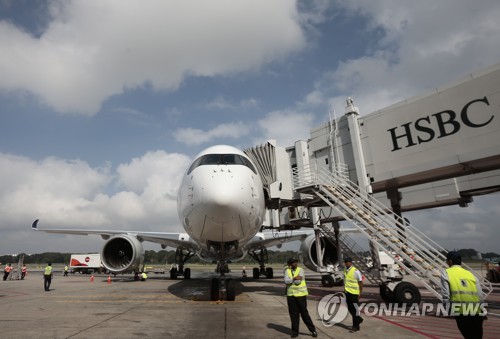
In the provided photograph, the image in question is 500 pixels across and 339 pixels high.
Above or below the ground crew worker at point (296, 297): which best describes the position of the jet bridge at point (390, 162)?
above

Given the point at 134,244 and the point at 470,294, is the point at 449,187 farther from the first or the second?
the point at 134,244

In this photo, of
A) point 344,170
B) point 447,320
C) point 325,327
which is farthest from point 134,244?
point 447,320

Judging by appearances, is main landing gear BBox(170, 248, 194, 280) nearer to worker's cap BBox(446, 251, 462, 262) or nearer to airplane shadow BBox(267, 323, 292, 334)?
airplane shadow BBox(267, 323, 292, 334)

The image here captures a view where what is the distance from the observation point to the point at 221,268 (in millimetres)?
10031

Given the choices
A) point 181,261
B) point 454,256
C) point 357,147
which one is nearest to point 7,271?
point 181,261

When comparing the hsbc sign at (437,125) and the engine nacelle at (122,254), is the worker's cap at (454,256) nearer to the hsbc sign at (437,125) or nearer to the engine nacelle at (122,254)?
the hsbc sign at (437,125)

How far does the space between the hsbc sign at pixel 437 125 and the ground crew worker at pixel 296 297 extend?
8.23m

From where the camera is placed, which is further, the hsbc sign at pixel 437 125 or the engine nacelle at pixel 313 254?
the engine nacelle at pixel 313 254

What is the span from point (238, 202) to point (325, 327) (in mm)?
3529

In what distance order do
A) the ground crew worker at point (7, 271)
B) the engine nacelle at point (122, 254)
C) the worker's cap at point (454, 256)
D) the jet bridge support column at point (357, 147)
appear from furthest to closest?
the ground crew worker at point (7, 271), the engine nacelle at point (122, 254), the jet bridge support column at point (357, 147), the worker's cap at point (454, 256)

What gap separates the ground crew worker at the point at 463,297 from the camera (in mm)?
3744

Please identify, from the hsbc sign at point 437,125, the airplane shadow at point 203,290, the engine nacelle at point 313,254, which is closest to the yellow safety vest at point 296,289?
the airplane shadow at point 203,290

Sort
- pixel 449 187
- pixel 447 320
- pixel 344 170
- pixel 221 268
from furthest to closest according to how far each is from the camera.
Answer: pixel 449 187
pixel 344 170
pixel 221 268
pixel 447 320

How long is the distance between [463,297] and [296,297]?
2.63 metres
